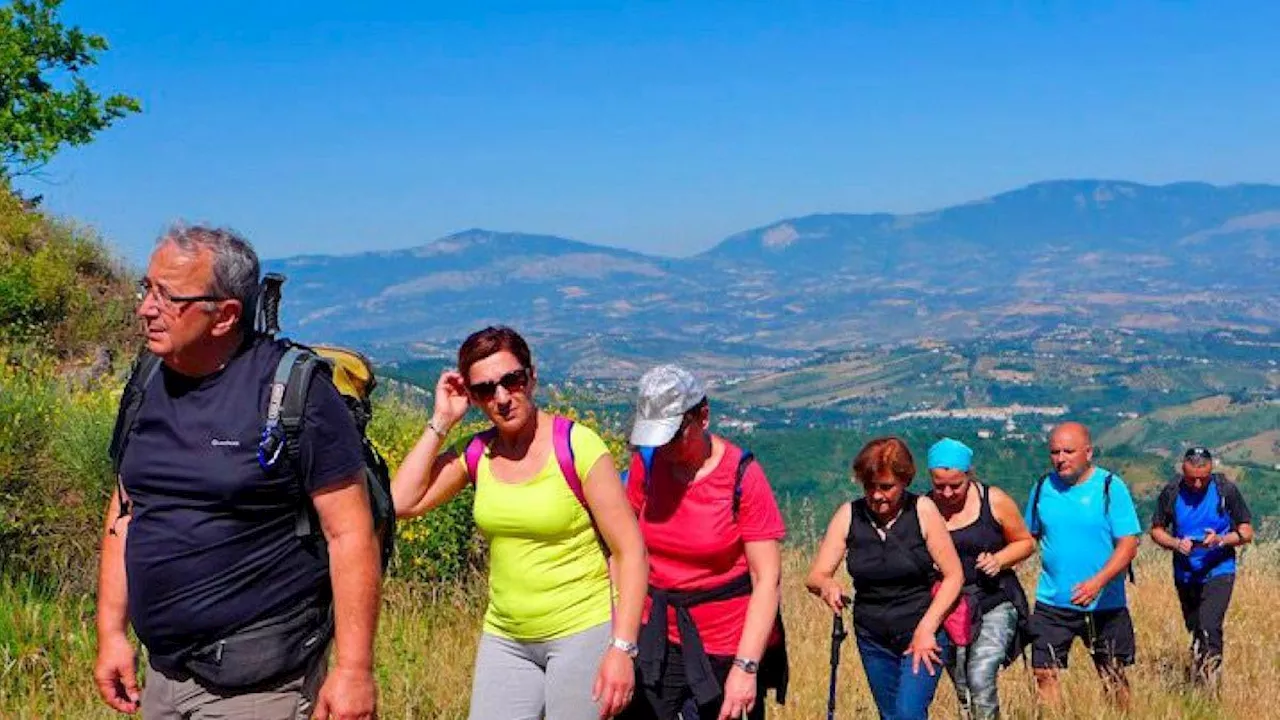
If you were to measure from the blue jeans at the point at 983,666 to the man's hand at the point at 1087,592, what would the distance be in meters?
0.60

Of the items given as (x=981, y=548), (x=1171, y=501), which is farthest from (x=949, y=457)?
(x=1171, y=501)

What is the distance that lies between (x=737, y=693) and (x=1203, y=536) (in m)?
4.53

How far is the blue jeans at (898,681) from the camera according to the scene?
4758 mm

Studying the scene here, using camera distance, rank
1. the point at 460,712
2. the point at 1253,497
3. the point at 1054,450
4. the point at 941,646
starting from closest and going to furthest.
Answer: the point at 941,646 → the point at 460,712 → the point at 1054,450 → the point at 1253,497

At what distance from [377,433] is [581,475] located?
200 inches

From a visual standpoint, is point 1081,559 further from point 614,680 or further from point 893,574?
point 614,680

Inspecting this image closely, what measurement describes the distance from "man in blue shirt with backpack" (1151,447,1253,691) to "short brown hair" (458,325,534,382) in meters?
5.09

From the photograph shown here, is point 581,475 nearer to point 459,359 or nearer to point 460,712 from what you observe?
point 459,359

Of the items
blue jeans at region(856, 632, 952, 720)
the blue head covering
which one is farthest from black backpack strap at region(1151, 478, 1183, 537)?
blue jeans at region(856, 632, 952, 720)

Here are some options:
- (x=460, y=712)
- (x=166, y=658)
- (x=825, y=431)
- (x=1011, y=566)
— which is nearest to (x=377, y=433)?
(x=460, y=712)

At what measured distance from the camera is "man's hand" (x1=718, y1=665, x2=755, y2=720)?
3840mm

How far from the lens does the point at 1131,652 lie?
20.8 ft

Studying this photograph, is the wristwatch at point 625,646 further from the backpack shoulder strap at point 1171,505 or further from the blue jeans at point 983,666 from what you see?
the backpack shoulder strap at point 1171,505

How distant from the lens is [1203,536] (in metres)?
7.26
